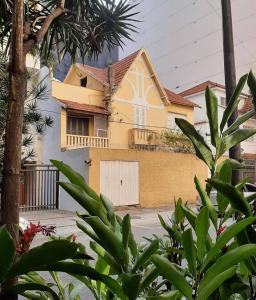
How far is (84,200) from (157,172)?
17.6 metres

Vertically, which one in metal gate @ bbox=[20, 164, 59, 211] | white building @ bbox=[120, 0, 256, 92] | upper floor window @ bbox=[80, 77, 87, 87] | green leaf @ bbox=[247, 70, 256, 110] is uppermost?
A: white building @ bbox=[120, 0, 256, 92]

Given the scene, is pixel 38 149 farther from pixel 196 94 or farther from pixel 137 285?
pixel 137 285

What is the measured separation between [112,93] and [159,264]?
21.1 m

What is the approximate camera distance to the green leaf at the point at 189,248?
1.03 metres

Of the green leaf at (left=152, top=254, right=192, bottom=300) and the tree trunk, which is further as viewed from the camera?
the tree trunk

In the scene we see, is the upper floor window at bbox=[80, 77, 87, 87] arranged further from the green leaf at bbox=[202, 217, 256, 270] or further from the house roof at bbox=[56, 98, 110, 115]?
the green leaf at bbox=[202, 217, 256, 270]

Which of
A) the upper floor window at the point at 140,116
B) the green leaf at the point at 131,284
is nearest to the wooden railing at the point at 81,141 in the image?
the upper floor window at the point at 140,116

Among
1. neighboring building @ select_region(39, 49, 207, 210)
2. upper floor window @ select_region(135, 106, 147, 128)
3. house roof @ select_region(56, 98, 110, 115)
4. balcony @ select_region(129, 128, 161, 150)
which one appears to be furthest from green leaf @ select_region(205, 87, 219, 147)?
upper floor window @ select_region(135, 106, 147, 128)

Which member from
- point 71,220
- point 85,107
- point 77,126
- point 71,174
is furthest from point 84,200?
point 77,126

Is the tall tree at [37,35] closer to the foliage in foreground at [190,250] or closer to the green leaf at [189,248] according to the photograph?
the foliage in foreground at [190,250]

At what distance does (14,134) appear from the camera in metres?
1.96

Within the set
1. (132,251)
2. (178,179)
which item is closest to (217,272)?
(132,251)

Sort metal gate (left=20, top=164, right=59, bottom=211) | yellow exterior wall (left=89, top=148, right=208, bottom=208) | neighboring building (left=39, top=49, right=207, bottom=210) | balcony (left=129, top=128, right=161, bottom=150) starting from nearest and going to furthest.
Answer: yellow exterior wall (left=89, top=148, right=208, bottom=208), neighboring building (left=39, top=49, right=207, bottom=210), metal gate (left=20, top=164, right=59, bottom=211), balcony (left=129, top=128, right=161, bottom=150)

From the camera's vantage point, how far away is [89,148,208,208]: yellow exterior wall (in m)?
16.5
